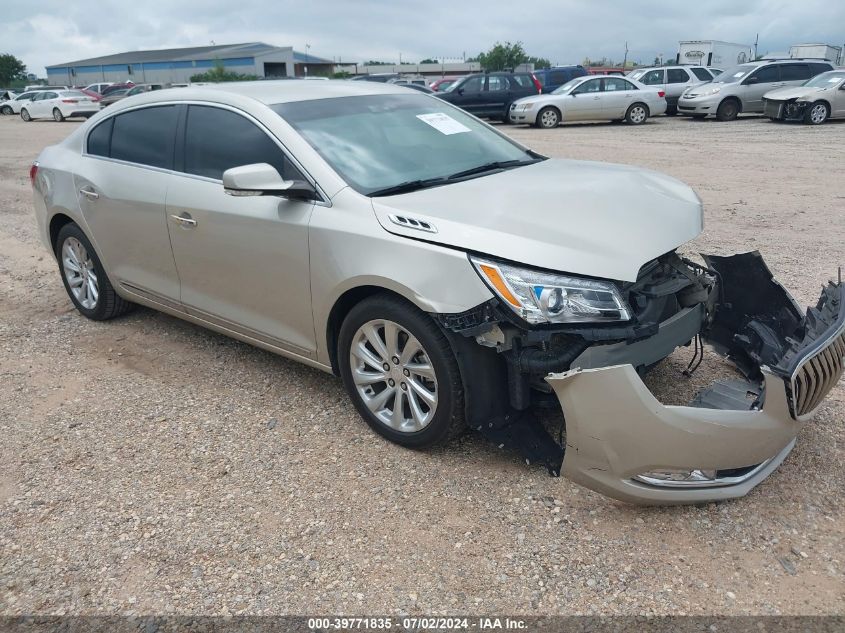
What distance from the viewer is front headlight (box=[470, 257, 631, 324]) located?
2.74 m

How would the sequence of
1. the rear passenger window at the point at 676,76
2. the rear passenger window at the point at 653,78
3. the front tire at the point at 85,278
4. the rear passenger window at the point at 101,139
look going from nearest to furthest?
the rear passenger window at the point at 101,139, the front tire at the point at 85,278, the rear passenger window at the point at 676,76, the rear passenger window at the point at 653,78

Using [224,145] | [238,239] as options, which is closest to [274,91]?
[224,145]

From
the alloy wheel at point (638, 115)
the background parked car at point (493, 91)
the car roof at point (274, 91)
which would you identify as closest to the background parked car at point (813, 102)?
the alloy wheel at point (638, 115)

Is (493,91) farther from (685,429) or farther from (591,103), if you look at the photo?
(685,429)

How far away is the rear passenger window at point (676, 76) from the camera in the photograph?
70.4 feet

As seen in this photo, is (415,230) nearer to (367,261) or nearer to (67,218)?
(367,261)

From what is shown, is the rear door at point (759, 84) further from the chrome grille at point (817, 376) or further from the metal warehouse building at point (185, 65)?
the metal warehouse building at point (185, 65)

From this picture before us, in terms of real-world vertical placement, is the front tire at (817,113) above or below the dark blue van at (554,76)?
below

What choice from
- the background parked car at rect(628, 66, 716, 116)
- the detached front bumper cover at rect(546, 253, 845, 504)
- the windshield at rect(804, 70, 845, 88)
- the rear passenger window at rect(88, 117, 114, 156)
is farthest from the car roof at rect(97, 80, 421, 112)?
the background parked car at rect(628, 66, 716, 116)

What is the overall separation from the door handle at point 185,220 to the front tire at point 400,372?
1231 millimetres

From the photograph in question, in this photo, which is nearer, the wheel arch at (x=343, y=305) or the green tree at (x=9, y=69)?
the wheel arch at (x=343, y=305)

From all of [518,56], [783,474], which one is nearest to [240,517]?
[783,474]

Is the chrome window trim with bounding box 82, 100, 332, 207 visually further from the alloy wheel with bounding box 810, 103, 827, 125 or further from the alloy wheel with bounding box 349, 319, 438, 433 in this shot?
the alloy wheel with bounding box 810, 103, 827, 125

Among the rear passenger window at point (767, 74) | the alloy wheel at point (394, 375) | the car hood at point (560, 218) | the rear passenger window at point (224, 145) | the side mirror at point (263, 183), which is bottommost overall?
the alloy wheel at point (394, 375)
